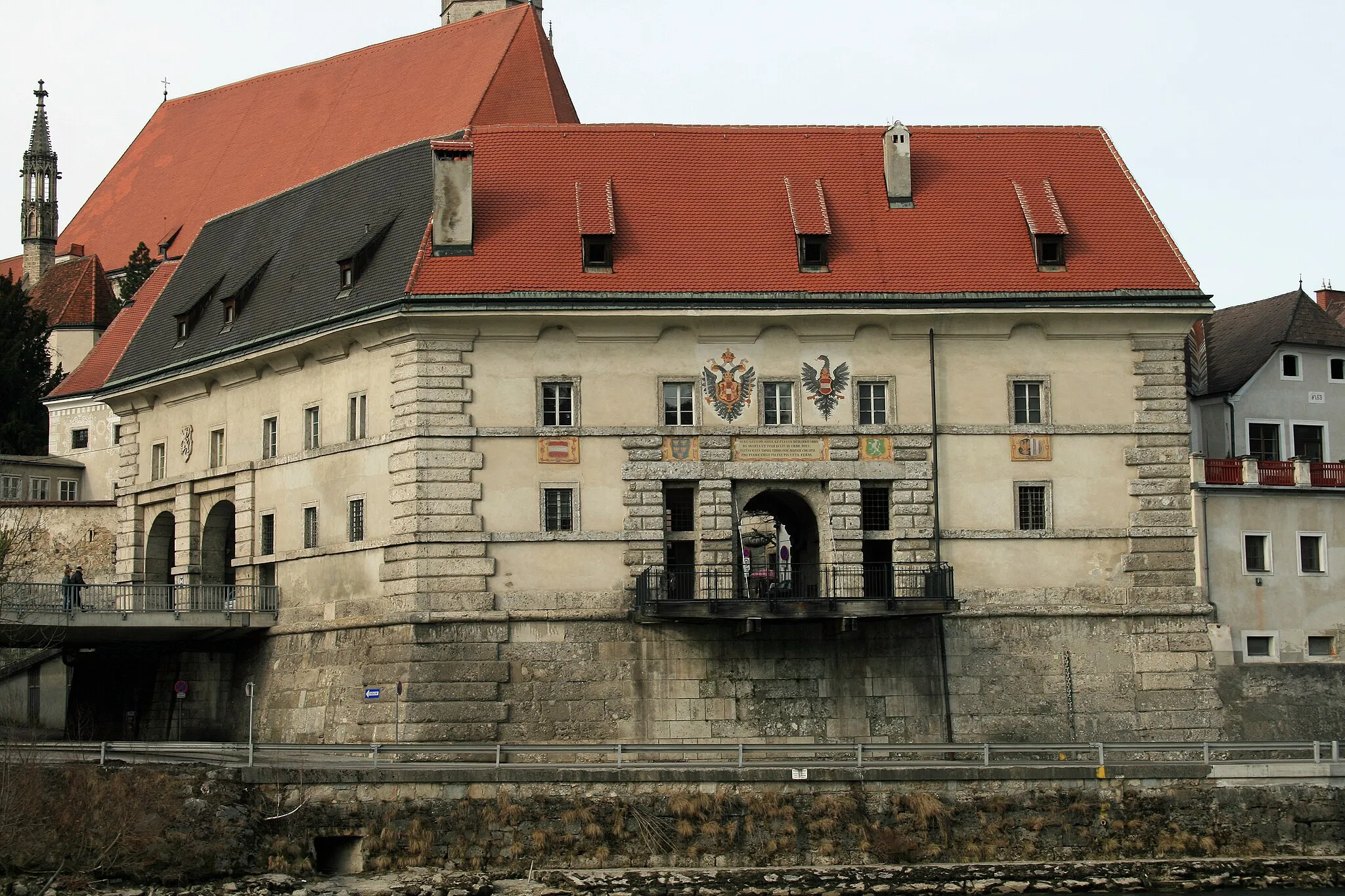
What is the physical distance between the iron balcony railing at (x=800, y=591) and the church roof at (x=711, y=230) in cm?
592

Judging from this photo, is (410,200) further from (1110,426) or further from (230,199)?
(230,199)

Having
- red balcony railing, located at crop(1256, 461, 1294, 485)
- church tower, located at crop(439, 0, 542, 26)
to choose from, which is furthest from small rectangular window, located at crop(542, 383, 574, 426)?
church tower, located at crop(439, 0, 542, 26)

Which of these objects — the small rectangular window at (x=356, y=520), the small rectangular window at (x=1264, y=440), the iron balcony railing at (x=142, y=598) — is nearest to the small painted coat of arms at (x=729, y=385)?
the small rectangular window at (x=356, y=520)

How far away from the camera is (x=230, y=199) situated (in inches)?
3221

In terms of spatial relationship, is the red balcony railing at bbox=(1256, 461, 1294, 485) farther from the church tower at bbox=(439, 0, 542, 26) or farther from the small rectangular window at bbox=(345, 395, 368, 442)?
the church tower at bbox=(439, 0, 542, 26)

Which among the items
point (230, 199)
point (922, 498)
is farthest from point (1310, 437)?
point (230, 199)

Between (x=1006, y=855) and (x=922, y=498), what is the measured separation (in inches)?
389

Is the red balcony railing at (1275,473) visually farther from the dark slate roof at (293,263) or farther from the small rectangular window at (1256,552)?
the dark slate roof at (293,263)

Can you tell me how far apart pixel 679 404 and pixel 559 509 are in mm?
3585

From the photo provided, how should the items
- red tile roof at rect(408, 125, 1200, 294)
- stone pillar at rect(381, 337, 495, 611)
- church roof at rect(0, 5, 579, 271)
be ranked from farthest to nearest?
church roof at rect(0, 5, 579, 271) → red tile roof at rect(408, 125, 1200, 294) → stone pillar at rect(381, 337, 495, 611)

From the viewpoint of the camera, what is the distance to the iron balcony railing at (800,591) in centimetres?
4581

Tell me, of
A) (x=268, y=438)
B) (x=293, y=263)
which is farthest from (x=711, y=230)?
(x=268, y=438)

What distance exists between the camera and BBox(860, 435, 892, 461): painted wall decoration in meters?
48.3

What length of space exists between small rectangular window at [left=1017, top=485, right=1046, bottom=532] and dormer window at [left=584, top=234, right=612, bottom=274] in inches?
415
